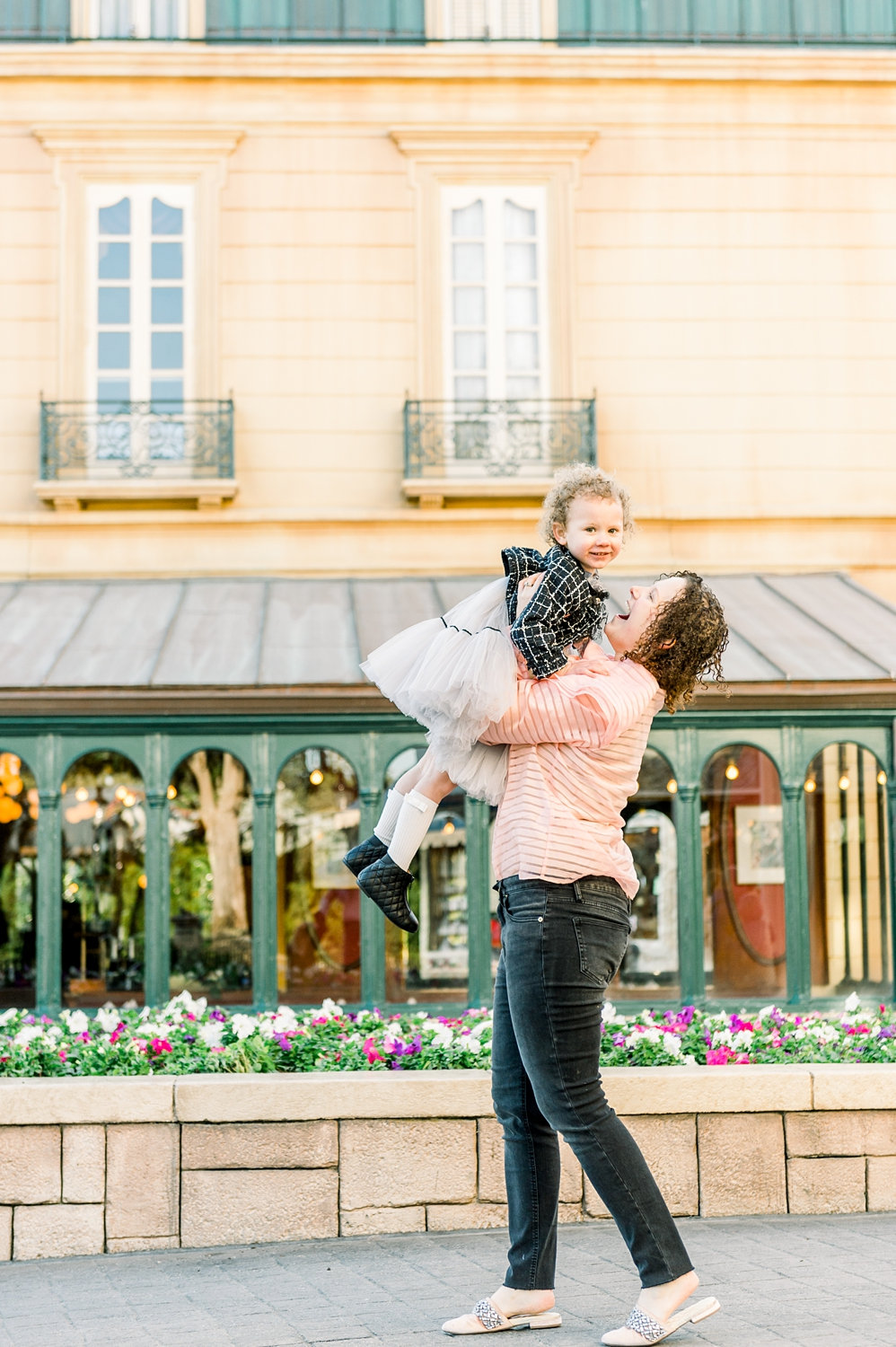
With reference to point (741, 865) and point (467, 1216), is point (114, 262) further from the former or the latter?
point (467, 1216)

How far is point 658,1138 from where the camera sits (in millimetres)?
5531

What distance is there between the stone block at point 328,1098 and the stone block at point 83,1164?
31 centimetres

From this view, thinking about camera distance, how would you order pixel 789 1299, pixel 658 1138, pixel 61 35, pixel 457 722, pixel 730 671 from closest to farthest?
pixel 457 722, pixel 789 1299, pixel 658 1138, pixel 730 671, pixel 61 35

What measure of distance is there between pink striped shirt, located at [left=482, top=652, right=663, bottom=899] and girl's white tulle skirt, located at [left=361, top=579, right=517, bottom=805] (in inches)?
2.9

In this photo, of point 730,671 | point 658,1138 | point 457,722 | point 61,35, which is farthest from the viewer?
point 61,35

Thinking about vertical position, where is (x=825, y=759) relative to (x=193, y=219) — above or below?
below

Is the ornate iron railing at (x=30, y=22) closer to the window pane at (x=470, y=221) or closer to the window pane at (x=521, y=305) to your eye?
the window pane at (x=470, y=221)

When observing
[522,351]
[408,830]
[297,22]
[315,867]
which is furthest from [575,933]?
[297,22]

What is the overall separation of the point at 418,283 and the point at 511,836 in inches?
368

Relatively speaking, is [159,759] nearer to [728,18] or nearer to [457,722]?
[457,722]

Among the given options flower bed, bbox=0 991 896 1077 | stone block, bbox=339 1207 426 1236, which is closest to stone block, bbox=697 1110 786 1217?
flower bed, bbox=0 991 896 1077

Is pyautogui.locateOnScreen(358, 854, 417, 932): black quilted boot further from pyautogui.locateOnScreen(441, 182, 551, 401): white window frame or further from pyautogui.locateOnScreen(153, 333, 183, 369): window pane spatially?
pyautogui.locateOnScreen(153, 333, 183, 369): window pane

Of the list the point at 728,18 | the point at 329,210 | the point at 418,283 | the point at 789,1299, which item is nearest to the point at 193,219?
the point at 329,210

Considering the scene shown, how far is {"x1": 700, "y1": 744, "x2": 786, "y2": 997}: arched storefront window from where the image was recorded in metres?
12.0
